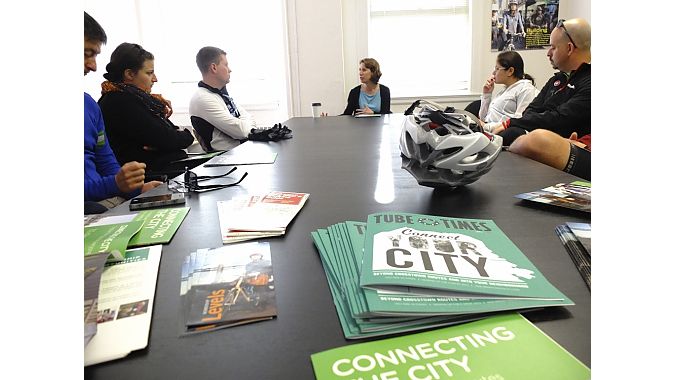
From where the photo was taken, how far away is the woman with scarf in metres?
2.34

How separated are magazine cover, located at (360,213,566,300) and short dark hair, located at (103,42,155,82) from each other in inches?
84.2

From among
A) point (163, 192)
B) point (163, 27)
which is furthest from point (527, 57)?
point (163, 192)

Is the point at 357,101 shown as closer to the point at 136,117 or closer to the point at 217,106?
the point at 217,106

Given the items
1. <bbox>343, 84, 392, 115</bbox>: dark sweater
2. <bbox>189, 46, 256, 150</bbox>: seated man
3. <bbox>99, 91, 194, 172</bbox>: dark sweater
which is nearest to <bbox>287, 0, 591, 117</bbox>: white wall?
<bbox>343, 84, 392, 115</bbox>: dark sweater

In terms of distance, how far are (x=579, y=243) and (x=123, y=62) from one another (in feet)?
7.93

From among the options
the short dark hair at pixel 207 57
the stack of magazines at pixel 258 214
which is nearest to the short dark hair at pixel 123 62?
the short dark hair at pixel 207 57

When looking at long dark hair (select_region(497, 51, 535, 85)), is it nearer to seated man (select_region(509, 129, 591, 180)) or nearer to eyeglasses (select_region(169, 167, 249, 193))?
seated man (select_region(509, 129, 591, 180))

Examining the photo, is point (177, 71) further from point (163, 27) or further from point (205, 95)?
point (205, 95)

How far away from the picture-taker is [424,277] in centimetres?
55

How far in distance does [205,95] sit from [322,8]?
209cm

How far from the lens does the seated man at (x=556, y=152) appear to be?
1.38 m

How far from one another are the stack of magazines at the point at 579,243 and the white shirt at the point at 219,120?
95.8 inches

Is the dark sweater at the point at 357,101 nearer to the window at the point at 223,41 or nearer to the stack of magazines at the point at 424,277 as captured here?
the window at the point at 223,41
